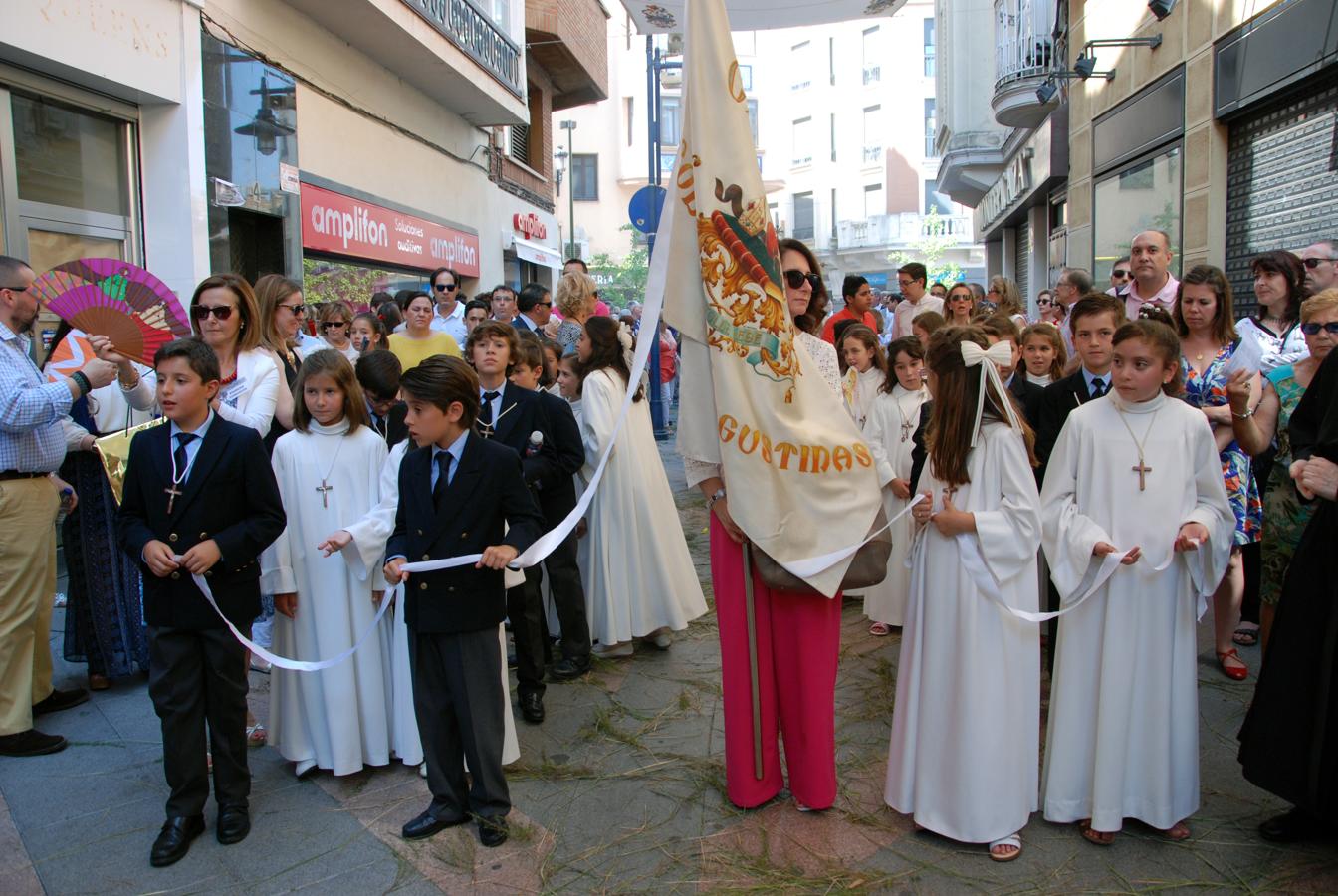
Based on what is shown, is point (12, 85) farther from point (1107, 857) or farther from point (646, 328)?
point (1107, 857)

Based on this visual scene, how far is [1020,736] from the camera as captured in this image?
3.46 m

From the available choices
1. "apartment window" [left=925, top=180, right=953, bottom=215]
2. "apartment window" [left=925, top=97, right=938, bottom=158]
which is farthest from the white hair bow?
"apartment window" [left=925, top=180, right=953, bottom=215]

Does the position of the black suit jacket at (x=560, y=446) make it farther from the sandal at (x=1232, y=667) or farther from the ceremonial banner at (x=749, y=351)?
the sandal at (x=1232, y=667)

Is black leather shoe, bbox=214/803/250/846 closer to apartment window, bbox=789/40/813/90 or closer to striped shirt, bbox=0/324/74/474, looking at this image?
striped shirt, bbox=0/324/74/474

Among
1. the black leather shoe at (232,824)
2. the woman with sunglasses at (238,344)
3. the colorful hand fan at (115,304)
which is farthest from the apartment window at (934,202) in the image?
the black leather shoe at (232,824)

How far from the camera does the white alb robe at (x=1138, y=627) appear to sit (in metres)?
3.51

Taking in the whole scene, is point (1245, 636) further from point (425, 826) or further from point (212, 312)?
point (212, 312)

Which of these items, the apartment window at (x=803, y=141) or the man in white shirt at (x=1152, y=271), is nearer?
the man in white shirt at (x=1152, y=271)

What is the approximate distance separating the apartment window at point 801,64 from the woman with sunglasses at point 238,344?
5352cm

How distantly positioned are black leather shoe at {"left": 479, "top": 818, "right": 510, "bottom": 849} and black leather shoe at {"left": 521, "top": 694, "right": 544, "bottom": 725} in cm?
114

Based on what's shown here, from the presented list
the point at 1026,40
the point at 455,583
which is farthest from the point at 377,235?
the point at 455,583

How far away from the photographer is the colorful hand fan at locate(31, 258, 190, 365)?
4164mm

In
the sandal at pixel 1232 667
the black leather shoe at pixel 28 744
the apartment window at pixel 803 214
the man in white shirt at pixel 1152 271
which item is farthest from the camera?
the apartment window at pixel 803 214

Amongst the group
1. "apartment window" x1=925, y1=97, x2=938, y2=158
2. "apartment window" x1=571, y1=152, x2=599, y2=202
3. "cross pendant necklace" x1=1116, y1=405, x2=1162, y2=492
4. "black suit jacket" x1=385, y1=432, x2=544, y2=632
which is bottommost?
"black suit jacket" x1=385, y1=432, x2=544, y2=632
